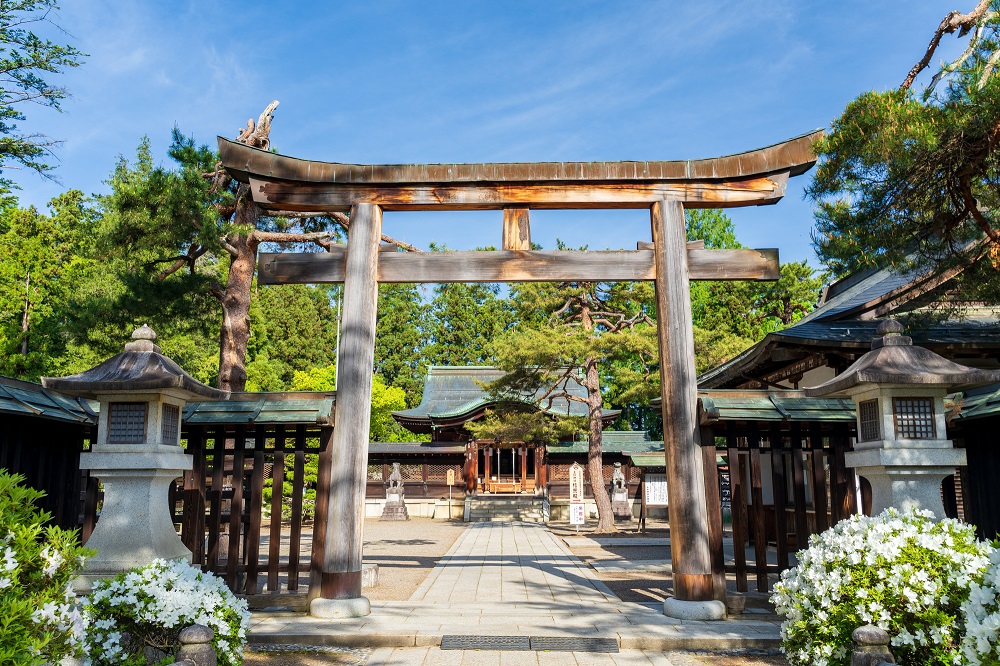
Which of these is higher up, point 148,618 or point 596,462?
point 596,462

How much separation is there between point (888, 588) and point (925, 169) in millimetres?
4985

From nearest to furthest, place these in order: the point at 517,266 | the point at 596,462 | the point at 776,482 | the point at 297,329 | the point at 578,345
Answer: the point at 776,482, the point at 517,266, the point at 578,345, the point at 596,462, the point at 297,329

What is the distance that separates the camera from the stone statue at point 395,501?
29922 mm

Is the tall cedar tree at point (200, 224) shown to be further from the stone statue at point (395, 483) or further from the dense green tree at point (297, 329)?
the dense green tree at point (297, 329)

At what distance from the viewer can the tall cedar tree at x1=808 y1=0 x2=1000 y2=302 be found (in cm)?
700

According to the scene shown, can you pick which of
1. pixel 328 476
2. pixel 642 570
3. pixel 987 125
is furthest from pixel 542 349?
pixel 987 125

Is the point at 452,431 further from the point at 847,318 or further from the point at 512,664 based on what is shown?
the point at 512,664

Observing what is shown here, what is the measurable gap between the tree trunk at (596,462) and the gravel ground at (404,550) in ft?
15.6

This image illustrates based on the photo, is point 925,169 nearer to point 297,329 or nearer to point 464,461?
point 464,461

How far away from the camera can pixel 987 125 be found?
6.87m

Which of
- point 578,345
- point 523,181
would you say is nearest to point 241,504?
point 523,181

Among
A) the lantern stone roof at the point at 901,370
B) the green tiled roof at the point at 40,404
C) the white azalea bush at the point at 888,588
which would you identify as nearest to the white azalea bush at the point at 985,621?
the white azalea bush at the point at 888,588

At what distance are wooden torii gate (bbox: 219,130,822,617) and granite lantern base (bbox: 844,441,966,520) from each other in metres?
2.07

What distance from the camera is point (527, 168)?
8.82 meters
